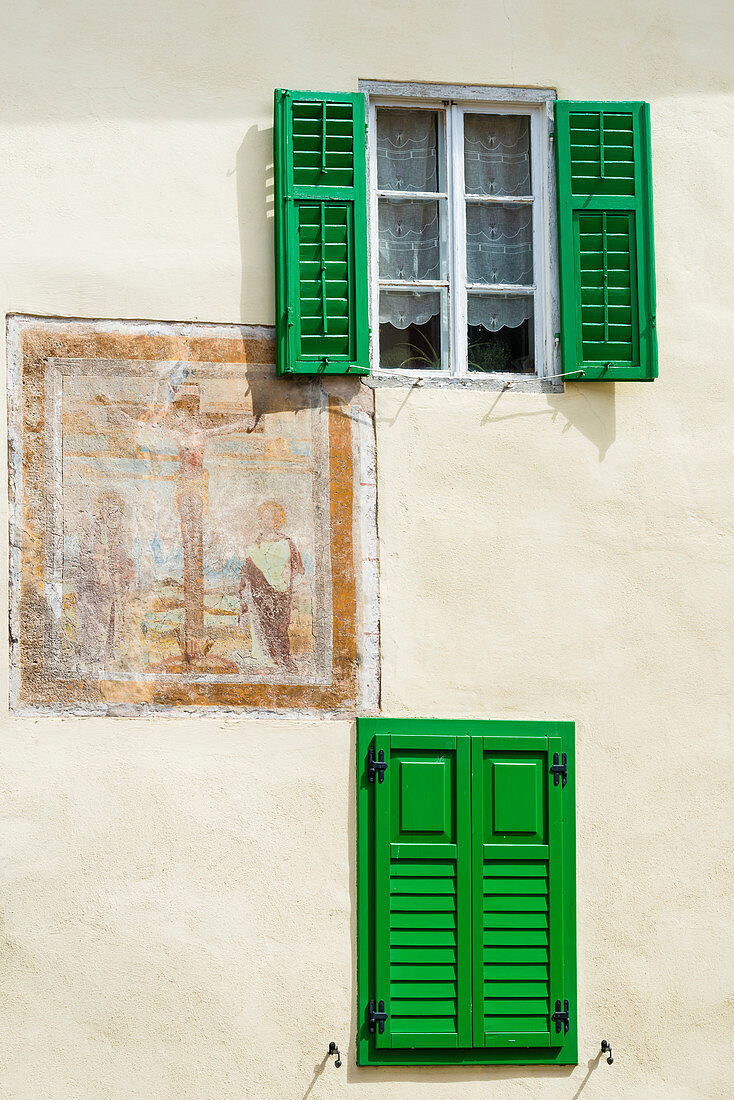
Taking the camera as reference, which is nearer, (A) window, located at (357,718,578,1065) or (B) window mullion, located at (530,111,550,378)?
(A) window, located at (357,718,578,1065)

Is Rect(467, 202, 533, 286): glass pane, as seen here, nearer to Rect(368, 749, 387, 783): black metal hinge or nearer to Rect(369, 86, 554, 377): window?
Rect(369, 86, 554, 377): window

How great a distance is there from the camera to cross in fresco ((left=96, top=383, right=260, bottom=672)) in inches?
229

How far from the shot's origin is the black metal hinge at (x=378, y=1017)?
18.6 feet

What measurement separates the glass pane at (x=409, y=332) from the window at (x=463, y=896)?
1557mm

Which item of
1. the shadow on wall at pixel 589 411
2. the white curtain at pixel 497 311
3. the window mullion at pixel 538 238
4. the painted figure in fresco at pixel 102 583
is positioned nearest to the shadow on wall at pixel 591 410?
the shadow on wall at pixel 589 411

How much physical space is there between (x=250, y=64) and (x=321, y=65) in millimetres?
303

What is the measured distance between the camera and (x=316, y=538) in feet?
19.5

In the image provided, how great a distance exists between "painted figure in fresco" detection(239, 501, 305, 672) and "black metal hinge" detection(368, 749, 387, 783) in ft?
1.61

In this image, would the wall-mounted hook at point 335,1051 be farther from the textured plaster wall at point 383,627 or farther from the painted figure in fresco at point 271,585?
the painted figure in fresco at point 271,585

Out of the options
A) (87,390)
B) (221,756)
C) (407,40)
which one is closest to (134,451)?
(87,390)

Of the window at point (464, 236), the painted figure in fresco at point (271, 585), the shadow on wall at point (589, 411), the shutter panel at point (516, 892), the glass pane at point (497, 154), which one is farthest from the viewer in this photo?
the glass pane at point (497, 154)

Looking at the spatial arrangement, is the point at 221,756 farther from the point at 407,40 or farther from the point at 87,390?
the point at 407,40

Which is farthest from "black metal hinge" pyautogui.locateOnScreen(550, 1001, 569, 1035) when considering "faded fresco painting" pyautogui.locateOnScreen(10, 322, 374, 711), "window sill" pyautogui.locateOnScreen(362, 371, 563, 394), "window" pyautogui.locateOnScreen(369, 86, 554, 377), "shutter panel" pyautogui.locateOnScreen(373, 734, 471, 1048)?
"window" pyautogui.locateOnScreen(369, 86, 554, 377)

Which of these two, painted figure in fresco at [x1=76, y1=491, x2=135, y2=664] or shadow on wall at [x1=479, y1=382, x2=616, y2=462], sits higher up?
shadow on wall at [x1=479, y1=382, x2=616, y2=462]
